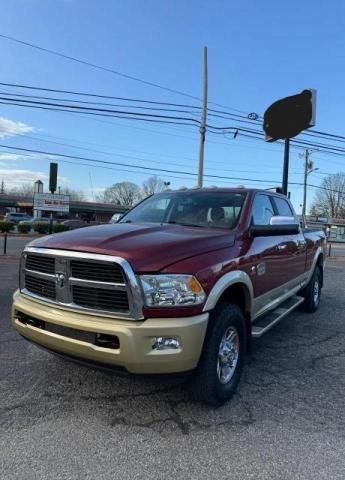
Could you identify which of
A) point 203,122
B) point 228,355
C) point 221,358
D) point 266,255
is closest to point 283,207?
point 266,255

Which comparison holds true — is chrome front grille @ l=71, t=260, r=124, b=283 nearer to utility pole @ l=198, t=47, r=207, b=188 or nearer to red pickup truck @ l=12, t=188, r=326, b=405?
red pickup truck @ l=12, t=188, r=326, b=405

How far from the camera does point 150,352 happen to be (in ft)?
9.79

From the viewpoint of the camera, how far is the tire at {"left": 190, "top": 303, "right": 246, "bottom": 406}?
328 cm

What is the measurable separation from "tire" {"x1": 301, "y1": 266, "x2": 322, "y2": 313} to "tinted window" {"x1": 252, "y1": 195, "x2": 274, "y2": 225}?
7.75 ft

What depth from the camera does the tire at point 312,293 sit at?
23.0 ft

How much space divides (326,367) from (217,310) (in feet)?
6.34

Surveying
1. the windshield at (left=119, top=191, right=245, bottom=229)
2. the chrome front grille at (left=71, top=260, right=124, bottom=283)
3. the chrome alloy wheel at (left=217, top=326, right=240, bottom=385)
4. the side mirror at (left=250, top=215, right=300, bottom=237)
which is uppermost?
the windshield at (left=119, top=191, right=245, bottom=229)

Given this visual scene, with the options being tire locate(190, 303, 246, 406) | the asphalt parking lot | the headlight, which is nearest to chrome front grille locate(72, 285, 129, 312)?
the headlight

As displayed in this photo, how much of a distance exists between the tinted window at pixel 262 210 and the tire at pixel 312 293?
2.36 meters

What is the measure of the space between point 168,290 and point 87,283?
628mm

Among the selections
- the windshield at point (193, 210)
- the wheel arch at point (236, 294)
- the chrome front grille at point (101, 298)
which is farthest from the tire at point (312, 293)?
the chrome front grille at point (101, 298)

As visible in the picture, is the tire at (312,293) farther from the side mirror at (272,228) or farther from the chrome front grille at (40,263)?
the chrome front grille at (40,263)

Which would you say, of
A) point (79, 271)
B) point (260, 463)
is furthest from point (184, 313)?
point (260, 463)

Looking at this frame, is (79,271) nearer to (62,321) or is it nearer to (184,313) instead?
(62,321)
